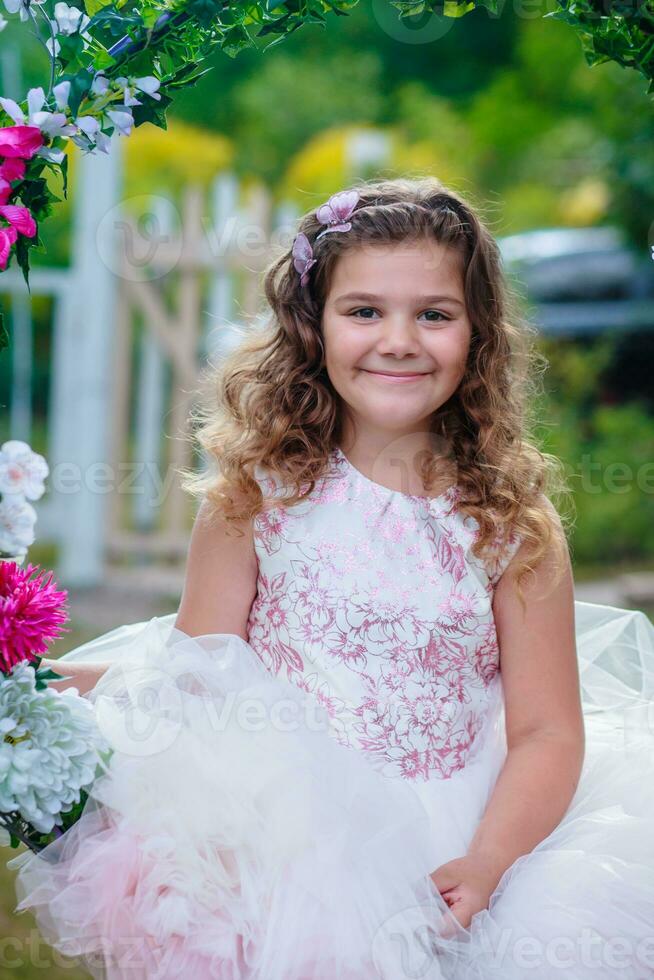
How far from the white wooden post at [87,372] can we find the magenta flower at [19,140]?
3796 millimetres

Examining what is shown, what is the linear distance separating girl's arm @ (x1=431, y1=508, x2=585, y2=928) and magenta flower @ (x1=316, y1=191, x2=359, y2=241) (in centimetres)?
61

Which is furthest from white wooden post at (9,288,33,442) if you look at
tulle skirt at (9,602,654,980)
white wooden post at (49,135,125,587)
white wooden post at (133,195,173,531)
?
tulle skirt at (9,602,654,980)

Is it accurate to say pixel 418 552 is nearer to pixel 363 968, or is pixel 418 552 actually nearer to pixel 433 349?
pixel 433 349

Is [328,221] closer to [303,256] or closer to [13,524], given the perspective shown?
[303,256]

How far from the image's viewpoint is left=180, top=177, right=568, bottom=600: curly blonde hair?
6.33ft

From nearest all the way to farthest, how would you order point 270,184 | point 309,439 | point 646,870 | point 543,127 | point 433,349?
point 646,870 → point 433,349 → point 309,439 → point 543,127 → point 270,184

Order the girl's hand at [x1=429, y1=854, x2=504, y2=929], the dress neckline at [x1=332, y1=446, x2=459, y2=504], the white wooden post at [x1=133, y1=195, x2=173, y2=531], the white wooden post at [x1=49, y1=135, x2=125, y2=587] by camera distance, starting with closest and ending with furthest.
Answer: the girl's hand at [x1=429, y1=854, x2=504, y2=929] → the dress neckline at [x1=332, y1=446, x2=459, y2=504] → the white wooden post at [x1=49, y1=135, x2=125, y2=587] → the white wooden post at [x1=133, y1=195, x2=173, y2=531]

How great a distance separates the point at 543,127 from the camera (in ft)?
36.1

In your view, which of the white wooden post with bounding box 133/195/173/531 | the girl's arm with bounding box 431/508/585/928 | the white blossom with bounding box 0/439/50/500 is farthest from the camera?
the white wooden post with bounding box 133/195/173/531

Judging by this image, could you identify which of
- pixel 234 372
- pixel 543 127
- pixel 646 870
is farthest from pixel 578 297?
pixel 646 870

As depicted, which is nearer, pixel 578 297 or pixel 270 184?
pixel 578 297

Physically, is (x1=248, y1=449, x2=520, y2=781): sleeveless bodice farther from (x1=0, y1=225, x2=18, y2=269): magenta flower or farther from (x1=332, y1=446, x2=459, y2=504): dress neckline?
(x1=0, y1=225, x2=18, y2=269): magenta flower

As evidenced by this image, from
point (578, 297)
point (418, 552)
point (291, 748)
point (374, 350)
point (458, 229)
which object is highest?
point (578, 297)

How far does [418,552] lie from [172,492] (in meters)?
3.46
